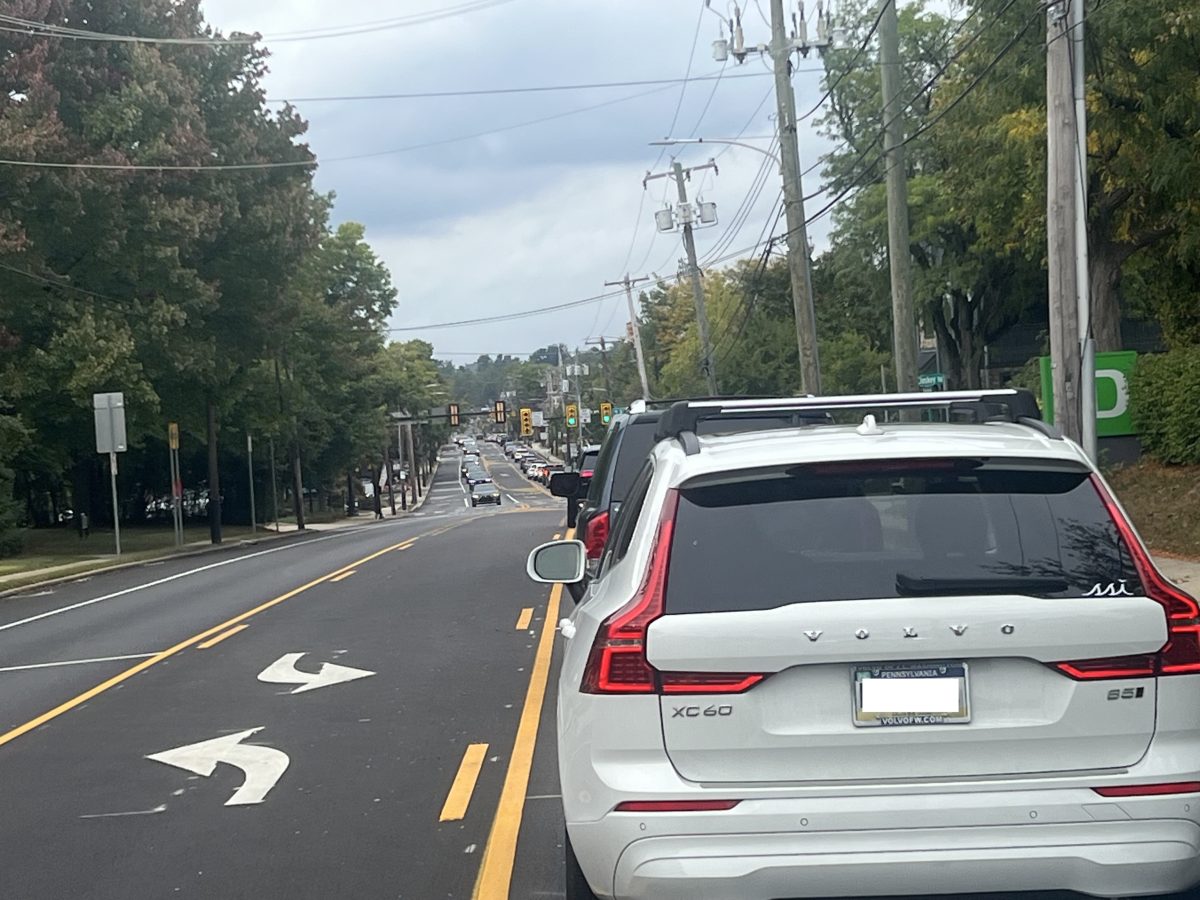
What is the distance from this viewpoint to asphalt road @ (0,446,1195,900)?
6.65 meters

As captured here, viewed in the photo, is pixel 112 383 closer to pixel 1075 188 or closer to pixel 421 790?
pixel 1075 188

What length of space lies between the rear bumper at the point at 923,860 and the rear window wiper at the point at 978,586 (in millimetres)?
660

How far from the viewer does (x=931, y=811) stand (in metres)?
4.19

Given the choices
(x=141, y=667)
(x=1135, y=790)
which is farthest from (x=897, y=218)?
(x=1135, y=790)

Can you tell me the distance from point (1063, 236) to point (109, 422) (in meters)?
22.4

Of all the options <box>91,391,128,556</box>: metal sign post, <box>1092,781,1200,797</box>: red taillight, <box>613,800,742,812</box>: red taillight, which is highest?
<box>91,391,128,556</box>: metal sign post

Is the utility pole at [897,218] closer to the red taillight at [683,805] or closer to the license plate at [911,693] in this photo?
the license plate at [911,693]

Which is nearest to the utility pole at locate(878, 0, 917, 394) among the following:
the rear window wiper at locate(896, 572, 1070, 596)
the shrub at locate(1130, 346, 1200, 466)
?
the shrub at locate(1130, 346, 1200, 466)

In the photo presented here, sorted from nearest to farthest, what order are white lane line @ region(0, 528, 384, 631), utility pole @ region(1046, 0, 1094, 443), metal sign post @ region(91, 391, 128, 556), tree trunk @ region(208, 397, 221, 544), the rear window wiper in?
the rear window wiper < utility pole @ region(1046, 0, 1094, 443) < white lane line @ region(0, 528, 384, 631) < metal sign post @ region(91, 391, 128, 556) < tree trunk @ region(208, 397, 221, 544)

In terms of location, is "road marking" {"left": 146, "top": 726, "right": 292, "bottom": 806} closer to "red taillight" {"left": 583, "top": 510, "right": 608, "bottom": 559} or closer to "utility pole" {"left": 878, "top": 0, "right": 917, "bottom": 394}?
"red taillight" {"left": 583, "top": 510, "right": 608, "bottom": 559}

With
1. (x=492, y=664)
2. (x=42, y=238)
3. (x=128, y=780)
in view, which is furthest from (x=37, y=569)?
(x=128, y=780)

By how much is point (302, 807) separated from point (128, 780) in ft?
4.93

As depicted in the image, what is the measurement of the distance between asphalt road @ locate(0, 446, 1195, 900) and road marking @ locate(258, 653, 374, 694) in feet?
0.13

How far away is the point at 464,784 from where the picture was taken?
8102 millimetres
